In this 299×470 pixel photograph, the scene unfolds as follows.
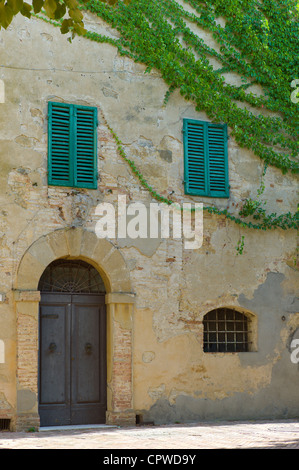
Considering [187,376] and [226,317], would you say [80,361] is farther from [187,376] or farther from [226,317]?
[226,317]

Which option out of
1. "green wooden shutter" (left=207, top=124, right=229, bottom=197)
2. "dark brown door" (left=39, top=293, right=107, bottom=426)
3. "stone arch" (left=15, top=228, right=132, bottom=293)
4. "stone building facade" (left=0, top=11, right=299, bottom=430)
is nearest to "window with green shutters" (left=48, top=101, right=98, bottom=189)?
"stone building facade" (left=0, top=11, right=299, bottom=430)

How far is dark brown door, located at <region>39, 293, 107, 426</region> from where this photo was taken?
10.6m

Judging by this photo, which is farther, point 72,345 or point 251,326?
point 251,326

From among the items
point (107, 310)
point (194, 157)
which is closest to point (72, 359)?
point (107, 310)

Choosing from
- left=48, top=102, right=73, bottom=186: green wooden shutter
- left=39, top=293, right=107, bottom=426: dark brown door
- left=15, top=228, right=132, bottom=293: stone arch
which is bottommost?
left=39, top=293, right=107, bottom=426: dark brown door

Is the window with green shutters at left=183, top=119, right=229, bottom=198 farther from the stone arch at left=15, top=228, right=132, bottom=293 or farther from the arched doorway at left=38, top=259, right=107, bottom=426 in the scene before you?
the arched doorway at left=38, top=259, right=107, bottom=426

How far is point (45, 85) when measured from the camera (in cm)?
1093

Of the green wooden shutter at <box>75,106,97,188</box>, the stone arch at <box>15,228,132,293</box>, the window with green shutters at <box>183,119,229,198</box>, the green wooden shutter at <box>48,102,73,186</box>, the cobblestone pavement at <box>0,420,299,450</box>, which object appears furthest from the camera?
the window with green shutters at <box>183,119,229,198</box>

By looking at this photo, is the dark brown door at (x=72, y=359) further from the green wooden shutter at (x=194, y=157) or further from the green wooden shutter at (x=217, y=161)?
the green wooden shutter at (x=217, y=161)

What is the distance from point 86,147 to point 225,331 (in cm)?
374

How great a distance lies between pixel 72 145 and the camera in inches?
433

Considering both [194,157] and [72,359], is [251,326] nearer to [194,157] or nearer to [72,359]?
[194,157]

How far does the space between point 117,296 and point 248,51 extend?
4938 millimetres

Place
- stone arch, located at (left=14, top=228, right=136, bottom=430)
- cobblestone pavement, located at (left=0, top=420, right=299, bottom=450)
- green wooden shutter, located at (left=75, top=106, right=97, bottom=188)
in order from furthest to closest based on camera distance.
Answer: green wooden shutter, located at (left=75, top=106, right=97, bottom=188) → stone arch, located at (left=14, top=228, right=136, bottom=430) → cobblestone pavement, located at (left=0, top=420, right=299, bottom=450)
